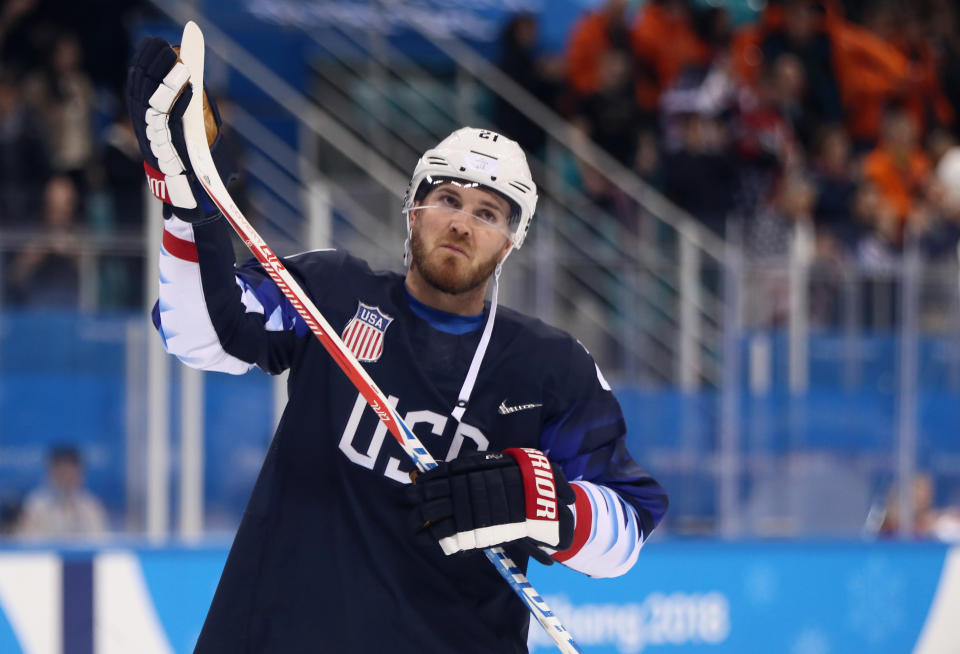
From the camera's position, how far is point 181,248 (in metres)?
2.00

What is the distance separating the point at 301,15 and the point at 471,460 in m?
6.14

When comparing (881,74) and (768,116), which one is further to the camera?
(881,74)

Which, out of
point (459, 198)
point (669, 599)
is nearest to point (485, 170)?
point (459, 198)

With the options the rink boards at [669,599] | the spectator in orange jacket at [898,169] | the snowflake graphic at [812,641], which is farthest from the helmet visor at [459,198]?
the spectator in orange jacket at [898,169]

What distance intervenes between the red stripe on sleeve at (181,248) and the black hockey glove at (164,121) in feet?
0.12

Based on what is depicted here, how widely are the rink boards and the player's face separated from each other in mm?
1781

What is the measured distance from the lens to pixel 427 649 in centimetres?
207

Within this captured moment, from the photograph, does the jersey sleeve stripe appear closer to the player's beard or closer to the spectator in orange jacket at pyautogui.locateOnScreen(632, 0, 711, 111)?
the player's beard

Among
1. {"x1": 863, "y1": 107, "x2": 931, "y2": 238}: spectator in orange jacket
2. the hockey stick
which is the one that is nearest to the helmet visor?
the hockey stick

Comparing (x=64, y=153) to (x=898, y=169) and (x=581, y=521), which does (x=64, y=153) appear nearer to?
(x=581, y=521)

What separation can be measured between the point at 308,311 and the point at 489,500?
1.36ft

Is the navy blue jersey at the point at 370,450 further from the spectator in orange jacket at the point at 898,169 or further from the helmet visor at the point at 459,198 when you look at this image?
the spectator in orange jacket at the point at 898,169

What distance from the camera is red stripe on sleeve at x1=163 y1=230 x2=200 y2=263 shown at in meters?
2.00

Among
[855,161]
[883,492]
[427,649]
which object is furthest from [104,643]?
[855,161]
